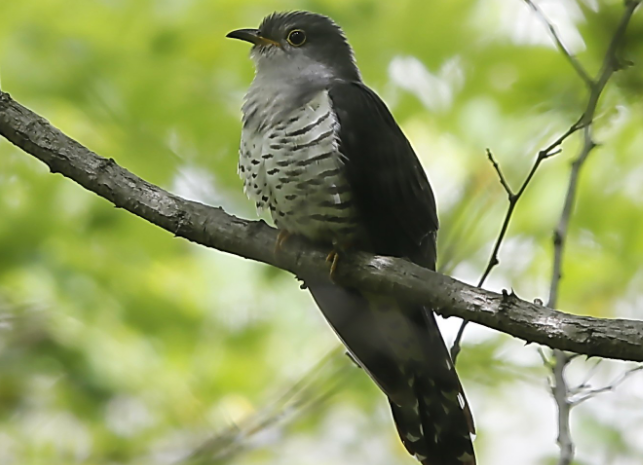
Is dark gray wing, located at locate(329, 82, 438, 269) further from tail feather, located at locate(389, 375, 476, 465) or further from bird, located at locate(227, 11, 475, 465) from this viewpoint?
tail feather, located at locate(389, 375, 476, 465)

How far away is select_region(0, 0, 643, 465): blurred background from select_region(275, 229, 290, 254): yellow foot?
39.2 inches

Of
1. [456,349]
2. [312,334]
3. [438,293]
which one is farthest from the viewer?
[312,334]

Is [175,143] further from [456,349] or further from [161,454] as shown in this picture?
[456,349]

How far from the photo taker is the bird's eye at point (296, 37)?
11.6 feet

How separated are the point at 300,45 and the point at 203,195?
35.9 inches

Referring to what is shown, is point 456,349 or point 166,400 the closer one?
point 456,349

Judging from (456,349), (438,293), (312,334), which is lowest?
(438,293)

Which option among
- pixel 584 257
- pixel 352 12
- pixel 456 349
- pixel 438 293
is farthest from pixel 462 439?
pixel 352 12

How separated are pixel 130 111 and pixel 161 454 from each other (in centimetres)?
179

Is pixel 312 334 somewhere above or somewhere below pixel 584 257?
below

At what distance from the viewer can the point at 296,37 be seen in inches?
140

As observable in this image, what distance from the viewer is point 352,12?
401cm

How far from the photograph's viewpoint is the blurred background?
12.3 feet

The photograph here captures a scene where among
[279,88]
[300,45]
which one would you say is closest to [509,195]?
[279,88]
